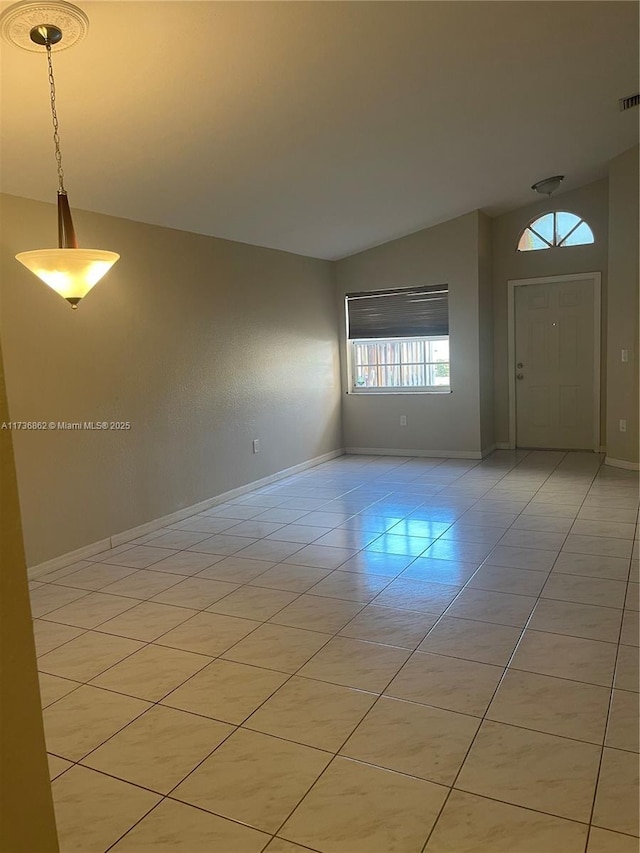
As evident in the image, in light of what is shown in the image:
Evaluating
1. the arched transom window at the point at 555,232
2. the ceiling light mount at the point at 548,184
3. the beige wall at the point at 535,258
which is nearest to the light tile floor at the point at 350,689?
the beige wall at the point at 535,258

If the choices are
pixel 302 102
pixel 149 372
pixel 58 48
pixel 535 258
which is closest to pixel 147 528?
pixel 149 372

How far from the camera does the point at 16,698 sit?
112cm

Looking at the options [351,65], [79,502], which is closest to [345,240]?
[351,65]

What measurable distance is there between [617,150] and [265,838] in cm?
596

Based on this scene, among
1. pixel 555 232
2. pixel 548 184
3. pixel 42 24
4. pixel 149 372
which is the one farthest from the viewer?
pixel 555 232

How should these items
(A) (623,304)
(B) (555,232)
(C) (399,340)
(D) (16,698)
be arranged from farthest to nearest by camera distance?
(C) (399,340)
(B) (555,232)
(A) (623,304)
(D) (16,698)

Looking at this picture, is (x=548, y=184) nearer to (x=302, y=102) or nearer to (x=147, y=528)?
(x=302, y=102)

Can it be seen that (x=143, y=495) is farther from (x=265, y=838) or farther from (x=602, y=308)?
(x=602, y=308)

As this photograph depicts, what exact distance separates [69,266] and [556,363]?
583cm

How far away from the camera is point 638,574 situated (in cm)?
344

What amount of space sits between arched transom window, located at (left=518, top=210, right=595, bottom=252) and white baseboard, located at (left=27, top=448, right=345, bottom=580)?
3.50 m

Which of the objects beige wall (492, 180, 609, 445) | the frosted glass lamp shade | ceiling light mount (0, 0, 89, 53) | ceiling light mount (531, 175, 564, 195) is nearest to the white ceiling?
ceiling light mount (0, 0, 89, 53)

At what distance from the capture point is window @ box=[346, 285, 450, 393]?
705 centimetres

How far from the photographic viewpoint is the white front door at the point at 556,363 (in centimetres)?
687
